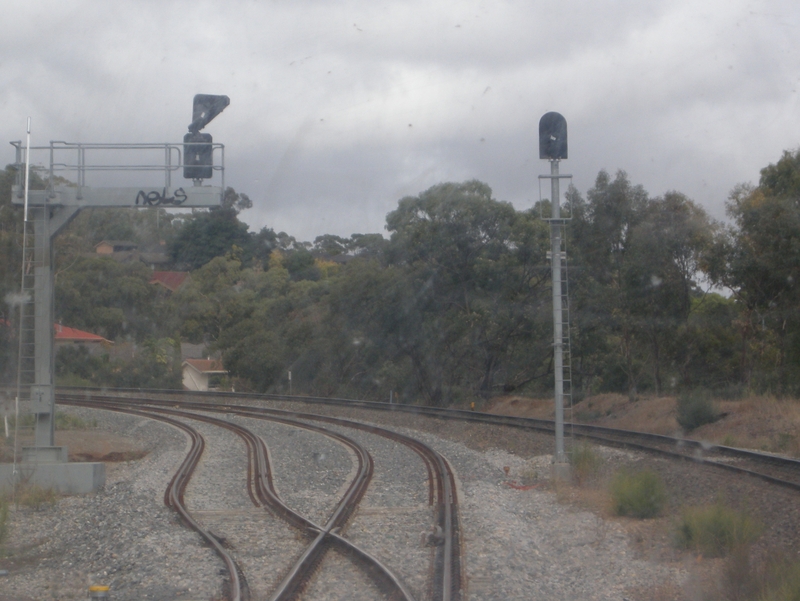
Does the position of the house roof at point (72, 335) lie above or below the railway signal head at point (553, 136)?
below

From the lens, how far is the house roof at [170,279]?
162 ft

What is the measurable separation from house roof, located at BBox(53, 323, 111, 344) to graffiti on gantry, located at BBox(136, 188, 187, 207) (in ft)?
120

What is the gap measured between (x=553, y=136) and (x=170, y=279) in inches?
1588

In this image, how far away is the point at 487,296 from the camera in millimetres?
34688

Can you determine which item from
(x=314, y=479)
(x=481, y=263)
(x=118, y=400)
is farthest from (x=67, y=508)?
(x=481, y=263)

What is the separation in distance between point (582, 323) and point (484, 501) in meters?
23.1

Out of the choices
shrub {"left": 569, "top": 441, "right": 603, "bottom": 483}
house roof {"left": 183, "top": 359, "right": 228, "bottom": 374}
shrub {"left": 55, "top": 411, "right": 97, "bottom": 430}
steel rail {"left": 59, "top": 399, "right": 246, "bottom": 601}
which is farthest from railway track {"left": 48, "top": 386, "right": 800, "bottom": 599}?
house roof {"left": 183, "top": 359, "right": 228, "bottom": 374}

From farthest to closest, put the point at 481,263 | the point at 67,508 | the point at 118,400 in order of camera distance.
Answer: the point at 481,263 → the point at 118,400 → the point at 67,508

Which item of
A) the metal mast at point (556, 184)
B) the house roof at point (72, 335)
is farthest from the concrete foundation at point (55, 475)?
the house roof at point (72, 335)

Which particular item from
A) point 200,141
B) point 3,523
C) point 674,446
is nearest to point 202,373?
point 674,446

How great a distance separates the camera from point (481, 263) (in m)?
33.9

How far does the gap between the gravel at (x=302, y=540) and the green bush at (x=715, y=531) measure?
588 millimetres

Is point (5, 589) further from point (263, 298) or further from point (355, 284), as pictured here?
point (263, 298)

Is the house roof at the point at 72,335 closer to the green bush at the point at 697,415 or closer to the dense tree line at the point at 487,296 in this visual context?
the dense tree line at the point at 487,296
